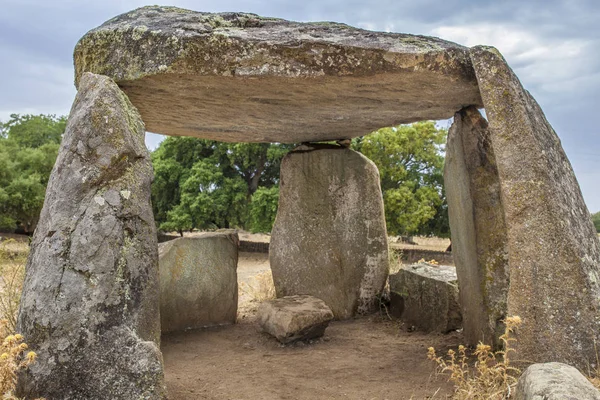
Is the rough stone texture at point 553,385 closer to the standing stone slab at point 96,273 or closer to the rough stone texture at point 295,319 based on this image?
the standing stone slab at point 96,273

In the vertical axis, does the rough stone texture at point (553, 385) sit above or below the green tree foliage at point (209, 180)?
below

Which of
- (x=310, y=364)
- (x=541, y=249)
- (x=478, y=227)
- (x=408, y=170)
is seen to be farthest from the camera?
(x=408, y=170)

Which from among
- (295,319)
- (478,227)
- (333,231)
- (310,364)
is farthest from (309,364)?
(333,231)

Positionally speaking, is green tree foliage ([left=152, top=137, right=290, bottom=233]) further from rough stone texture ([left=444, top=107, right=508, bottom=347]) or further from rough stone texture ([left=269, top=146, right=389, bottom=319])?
rough stone texture ([left=444, top=107, right=508, bottom=347])

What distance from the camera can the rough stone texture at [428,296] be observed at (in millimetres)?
7086

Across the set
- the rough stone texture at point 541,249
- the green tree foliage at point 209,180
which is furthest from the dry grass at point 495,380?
the green tree foliage at point 209,180

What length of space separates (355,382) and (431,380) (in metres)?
0.68

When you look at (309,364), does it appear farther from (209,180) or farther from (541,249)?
(209,180)

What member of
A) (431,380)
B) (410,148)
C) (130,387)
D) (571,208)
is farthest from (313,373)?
(410,148)

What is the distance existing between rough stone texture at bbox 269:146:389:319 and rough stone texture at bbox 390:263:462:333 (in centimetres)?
52

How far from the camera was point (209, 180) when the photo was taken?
17625 millimetres

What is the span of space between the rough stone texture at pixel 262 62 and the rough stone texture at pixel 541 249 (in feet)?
2.37

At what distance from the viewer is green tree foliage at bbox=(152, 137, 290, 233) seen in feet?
57.6

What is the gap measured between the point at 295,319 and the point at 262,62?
3152 mm
